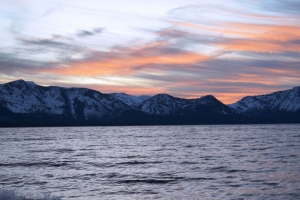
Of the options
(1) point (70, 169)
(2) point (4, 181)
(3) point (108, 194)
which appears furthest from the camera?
(1) point (70, 169)

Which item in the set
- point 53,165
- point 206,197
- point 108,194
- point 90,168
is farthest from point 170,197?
point 53,165

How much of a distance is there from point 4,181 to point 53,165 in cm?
1586

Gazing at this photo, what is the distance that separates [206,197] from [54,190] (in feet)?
45.4

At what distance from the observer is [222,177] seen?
41.1m

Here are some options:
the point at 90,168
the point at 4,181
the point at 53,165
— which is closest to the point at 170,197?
the point at 4,181

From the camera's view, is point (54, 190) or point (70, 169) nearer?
point (54, 190)

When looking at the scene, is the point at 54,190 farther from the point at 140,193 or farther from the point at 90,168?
the point at 90,168

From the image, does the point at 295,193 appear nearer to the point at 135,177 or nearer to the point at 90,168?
the point at 135,177

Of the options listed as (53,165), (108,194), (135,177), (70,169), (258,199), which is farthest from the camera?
(53,165)

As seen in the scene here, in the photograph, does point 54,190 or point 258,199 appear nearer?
point 258,199

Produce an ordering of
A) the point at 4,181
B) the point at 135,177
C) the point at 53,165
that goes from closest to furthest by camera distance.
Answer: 1. the point at 4,181
2. the point at 135,177
3. the point at 53,165

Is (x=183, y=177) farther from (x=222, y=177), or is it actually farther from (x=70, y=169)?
(x=70, y=169)

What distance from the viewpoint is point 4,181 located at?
40.1m

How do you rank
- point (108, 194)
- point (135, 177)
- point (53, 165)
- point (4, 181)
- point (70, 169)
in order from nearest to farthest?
point (108, 194) → point (4, 181) → point (135, 177) → point (70, 169) → point (53, 165)
